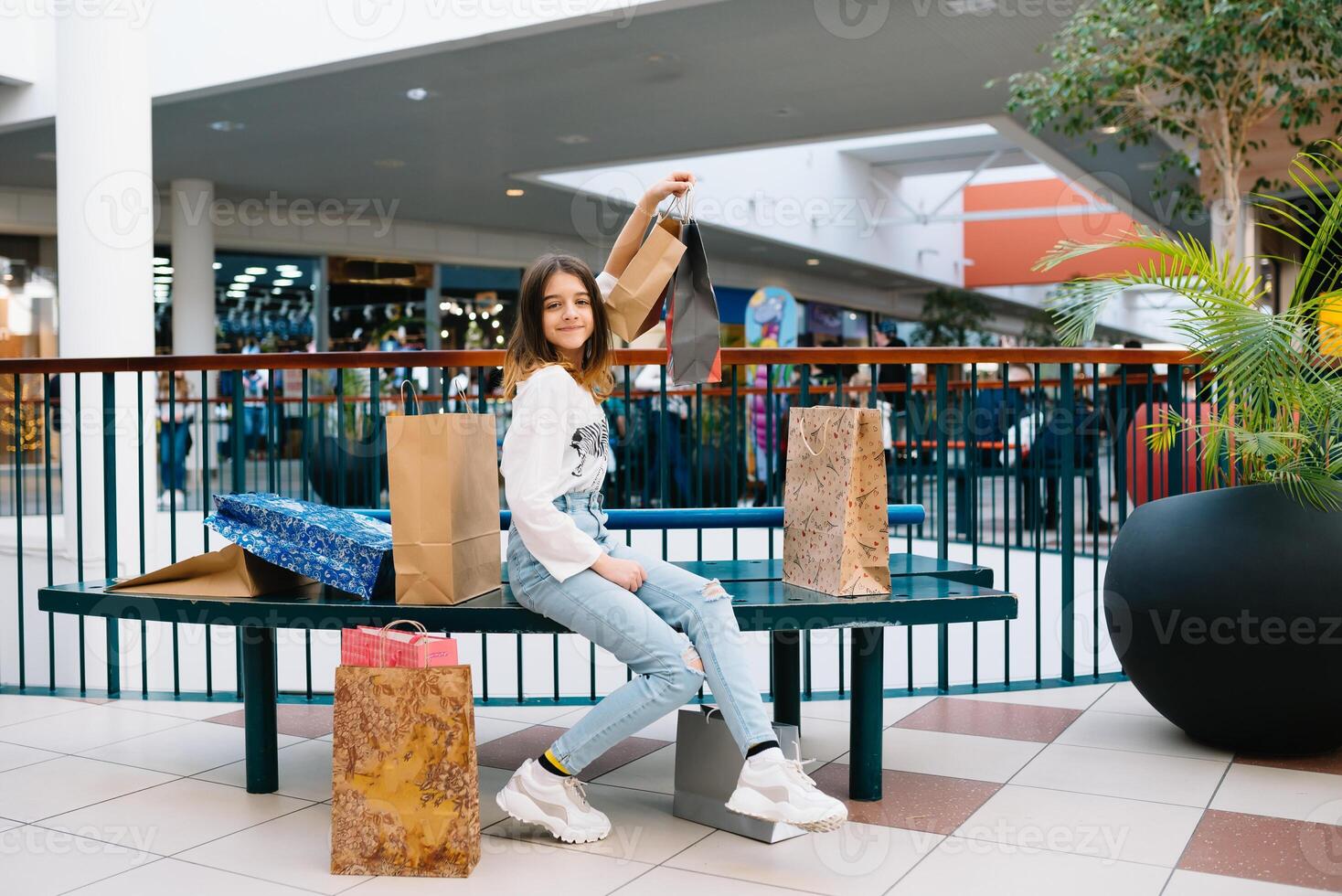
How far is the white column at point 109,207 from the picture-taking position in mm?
5438

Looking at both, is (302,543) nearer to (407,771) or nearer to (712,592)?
(407,771)

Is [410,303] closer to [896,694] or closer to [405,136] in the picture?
[405,136]

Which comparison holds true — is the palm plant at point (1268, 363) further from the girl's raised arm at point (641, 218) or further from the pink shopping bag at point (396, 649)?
the pink shopping bag at point (396, 649)

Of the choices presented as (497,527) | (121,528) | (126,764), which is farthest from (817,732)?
(121,528)

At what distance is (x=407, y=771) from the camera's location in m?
2.32

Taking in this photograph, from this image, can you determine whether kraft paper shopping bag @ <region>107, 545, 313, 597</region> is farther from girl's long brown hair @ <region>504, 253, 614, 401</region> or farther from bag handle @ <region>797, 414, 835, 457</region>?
bag handle @ <region>797, 414, 835, 457</region>

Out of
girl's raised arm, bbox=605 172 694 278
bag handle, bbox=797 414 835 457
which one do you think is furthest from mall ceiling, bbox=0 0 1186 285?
bag handle, bbox=797 414 835 457

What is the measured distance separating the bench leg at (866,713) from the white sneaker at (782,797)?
0.42m

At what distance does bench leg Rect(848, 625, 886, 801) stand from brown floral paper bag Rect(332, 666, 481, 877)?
35.9 inches

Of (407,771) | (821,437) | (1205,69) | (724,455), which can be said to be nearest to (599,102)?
(724,455)

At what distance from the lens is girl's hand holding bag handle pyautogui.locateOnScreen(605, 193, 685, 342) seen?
2785mm

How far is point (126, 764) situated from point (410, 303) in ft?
46.9

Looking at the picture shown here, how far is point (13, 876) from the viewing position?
2363 mm

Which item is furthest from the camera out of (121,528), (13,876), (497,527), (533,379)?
(121,528)
